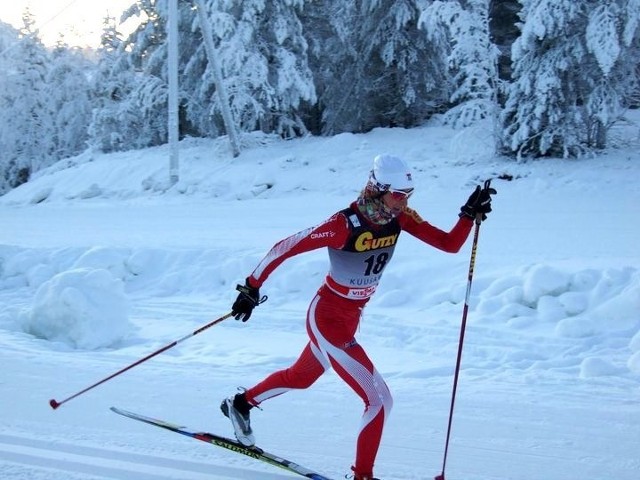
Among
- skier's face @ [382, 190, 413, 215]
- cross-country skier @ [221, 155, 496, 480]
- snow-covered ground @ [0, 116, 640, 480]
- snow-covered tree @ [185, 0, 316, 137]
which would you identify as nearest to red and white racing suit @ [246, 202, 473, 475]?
cross-country skier @ [221, 155, 496, 480]

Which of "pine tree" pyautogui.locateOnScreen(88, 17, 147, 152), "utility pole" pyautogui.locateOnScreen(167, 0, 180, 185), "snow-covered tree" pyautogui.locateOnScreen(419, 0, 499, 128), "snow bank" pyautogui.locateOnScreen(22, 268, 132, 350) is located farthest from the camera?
"pine tree" pyautogui.locateOnScreen(88, 17, 147, 152)

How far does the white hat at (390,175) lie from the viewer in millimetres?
3529

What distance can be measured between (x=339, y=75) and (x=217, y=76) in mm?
3663

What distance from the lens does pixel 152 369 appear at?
5.80 meters

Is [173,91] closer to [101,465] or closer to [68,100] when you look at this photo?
[101,465]

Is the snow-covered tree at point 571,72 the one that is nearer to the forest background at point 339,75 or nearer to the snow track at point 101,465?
the forest background at point 339,75

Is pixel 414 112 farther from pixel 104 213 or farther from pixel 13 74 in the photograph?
pixel 13 74

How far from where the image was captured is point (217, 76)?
62.1ft

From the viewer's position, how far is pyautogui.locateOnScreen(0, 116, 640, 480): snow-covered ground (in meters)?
4.11

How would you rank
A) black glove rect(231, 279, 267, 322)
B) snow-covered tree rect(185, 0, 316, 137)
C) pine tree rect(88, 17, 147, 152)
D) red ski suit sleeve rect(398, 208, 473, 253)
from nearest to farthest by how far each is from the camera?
black glove rect(231, 279, 267, 322) < red ski suit sleeve rect(398, 208, 473, 253) < snow-covered tree rect(185, 0, 316, 137) < pine tree rect(88, 17, 147, 152)

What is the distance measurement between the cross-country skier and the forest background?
→ 441 inches

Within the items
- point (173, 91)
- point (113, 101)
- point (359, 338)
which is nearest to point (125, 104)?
point (113, 101)

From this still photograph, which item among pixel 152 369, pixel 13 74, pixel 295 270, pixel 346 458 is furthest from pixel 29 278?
pixel 13 74

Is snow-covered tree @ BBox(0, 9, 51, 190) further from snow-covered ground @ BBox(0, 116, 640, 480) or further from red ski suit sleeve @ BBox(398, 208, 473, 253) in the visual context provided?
red ski suit sleeve @ BBox(398, 208, 473, 253)
